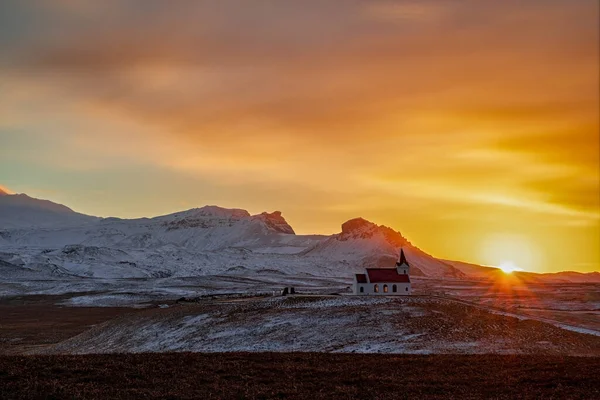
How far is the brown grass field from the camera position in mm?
27125

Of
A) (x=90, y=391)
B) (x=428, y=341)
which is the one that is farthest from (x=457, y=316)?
→ (x=90, y=391)

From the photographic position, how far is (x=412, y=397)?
26.6 m

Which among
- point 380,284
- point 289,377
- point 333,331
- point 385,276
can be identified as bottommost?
point 289,377

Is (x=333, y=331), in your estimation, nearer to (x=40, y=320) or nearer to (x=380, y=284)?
(x=380, y=284)

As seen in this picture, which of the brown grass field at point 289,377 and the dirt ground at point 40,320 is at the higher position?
the brown grass field at point 289,377

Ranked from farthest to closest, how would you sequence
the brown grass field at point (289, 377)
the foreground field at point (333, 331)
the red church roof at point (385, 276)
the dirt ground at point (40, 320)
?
1. the red church roof at point (385, 276)
2. the dirt ground at point (40, 320)
3. the foreground field at point (333, 331)
4. the brown grass field at point (289, 377)

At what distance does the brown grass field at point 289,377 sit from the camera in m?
27.1

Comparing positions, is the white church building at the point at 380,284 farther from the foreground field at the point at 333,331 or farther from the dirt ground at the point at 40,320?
the dirt ground at the point at 40,320

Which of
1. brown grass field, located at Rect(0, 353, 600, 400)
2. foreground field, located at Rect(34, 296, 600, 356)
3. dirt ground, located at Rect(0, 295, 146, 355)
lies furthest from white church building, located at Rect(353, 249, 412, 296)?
brown grass field, located at Rect(0, 353, 600, 400)

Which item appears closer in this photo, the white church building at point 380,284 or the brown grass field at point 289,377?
the brown grass field at point 289,377

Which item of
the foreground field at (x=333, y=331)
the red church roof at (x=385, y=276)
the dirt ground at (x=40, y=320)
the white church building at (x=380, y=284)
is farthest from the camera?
the red church roof at (x=385, y=276)

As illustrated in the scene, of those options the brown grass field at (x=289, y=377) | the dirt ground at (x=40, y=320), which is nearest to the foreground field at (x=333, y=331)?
the dirt ground at (x=40, y=320)

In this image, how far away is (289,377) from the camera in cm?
3122

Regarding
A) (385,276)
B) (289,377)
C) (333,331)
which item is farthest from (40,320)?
(289,377)
